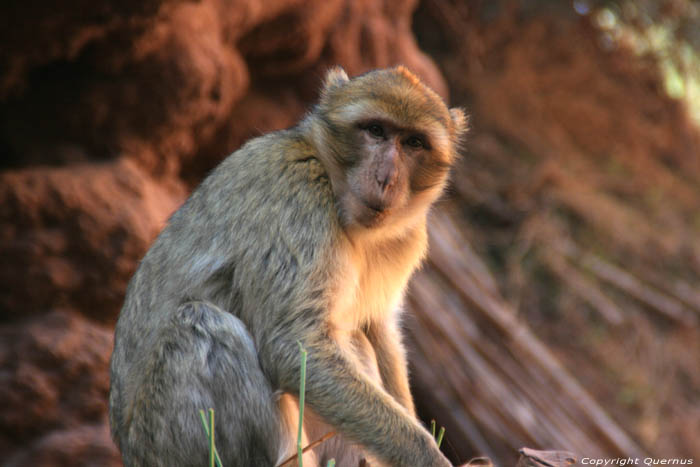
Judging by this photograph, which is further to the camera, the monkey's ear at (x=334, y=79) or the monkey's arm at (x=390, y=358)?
the monkey's arm at (x=390, y=358)

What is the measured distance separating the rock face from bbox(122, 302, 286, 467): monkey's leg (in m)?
1.79

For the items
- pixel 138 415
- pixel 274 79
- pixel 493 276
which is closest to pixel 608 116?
pixel 493 276

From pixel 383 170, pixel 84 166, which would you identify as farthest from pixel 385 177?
A: pixel 84 166

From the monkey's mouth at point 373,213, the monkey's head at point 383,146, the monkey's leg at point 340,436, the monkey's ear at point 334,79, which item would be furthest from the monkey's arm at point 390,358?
the monkey's ear at point 334,79

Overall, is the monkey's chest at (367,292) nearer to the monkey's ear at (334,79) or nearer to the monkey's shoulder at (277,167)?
the monkey's shoulder at (277,167)

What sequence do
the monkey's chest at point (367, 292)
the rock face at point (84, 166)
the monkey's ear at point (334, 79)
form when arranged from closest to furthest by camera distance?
the monkey's chest at point (367, 292) → the monkey's ear at point (334, 79) → the rock face at point (84, 166)

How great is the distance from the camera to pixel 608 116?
30.6 ft

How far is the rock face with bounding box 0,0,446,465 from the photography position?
4.64 metres

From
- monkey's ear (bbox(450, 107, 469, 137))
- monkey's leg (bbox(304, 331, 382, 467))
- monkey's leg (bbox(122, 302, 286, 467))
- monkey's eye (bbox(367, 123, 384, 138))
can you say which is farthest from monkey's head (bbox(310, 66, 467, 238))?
monkey's leg (bbox(122, 302, 286, 467))

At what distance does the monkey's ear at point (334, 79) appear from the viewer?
377cm

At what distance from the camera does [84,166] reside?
16.6ft

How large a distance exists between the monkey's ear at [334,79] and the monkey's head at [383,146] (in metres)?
0.12

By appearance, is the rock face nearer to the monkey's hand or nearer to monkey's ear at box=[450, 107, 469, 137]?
monkey's ear at box=[450, 107, 469, 137]

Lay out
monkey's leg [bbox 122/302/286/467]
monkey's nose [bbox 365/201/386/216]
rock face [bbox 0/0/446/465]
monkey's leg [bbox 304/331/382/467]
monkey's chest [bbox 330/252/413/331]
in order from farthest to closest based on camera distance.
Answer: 1. rock face [bbox 0/0/446/465]
2. monkey's leg [bbox 304/331/382/467]
3. monkey's chest [bbox 330/252/413/331]
4. monkey's nose [bbox 365/201/386/216]
5. monkey's leg [bbox 122/302/286/467]
